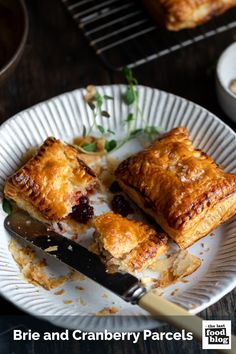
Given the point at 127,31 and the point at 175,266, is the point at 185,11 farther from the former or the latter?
the point at 175,266

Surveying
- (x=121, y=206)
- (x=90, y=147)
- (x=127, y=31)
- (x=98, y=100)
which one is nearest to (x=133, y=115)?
(x=98, y=100)

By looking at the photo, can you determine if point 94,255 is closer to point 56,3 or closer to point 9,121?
point 9,121

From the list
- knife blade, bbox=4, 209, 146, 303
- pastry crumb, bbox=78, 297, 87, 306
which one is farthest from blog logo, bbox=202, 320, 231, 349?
pastry crumb, bbox=78, 297, 87, 306

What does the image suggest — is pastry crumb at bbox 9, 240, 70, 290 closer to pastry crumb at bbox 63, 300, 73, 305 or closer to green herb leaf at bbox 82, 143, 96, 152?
pastry crumb at bbox 63, 300, 73, 305

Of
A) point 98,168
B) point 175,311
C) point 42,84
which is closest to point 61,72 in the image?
point 42,84

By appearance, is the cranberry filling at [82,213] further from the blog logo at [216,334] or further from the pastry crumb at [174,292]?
the blog logo at [216,334]

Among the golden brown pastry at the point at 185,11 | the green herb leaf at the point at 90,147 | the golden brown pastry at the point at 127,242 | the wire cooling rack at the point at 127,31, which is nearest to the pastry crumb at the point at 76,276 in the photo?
the golden brown pastry at the point at 127,242
